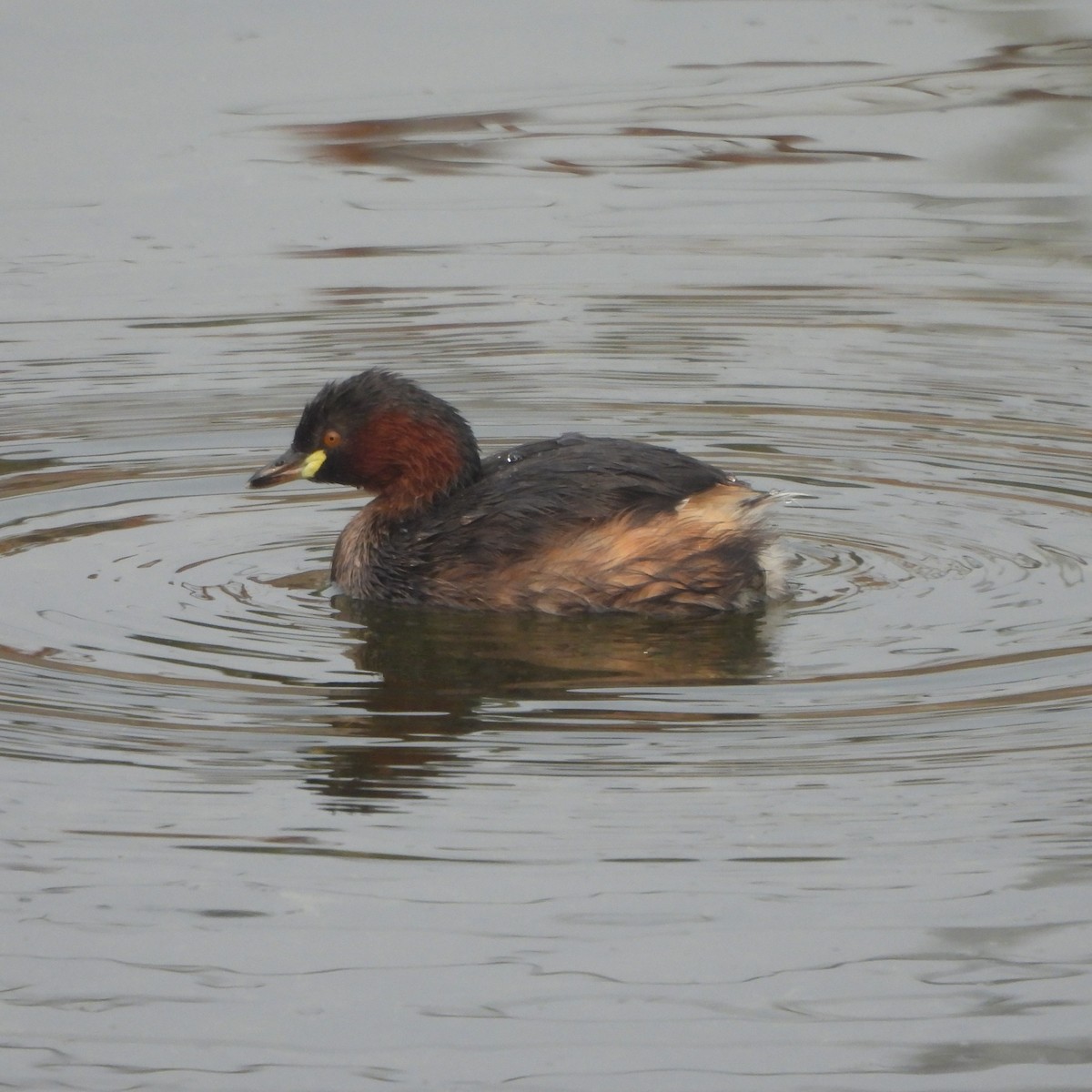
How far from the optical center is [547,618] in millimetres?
6938

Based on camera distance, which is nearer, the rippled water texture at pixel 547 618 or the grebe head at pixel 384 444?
the rippled water texture at pixel 547 618

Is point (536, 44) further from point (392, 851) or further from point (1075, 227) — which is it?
point (392, 851)

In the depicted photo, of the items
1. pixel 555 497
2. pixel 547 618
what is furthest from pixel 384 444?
pixel 547 618

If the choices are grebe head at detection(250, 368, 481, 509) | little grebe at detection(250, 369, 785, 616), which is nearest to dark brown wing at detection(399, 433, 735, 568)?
little grebe at detection(250, 369, 785, 616)

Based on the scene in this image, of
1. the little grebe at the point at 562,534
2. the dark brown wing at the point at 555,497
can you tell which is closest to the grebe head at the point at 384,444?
the little grebe at the point at 562,534

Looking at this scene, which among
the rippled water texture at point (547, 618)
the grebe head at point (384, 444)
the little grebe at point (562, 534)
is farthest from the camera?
the grebe head at point (384, 444)

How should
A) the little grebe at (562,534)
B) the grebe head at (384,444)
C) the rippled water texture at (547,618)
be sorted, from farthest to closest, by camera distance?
1. the grebe head at (384,444)
2. the little grebe at (562,534)
3. the rippled water texture at (547,618)

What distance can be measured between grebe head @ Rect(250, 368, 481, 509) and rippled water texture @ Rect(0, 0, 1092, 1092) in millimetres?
334

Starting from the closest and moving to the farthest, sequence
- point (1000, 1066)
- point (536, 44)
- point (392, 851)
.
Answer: point (1000, 1066) < point (392, 851) < point (536, 44)

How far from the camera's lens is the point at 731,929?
457 cm

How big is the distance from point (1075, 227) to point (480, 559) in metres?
5.30

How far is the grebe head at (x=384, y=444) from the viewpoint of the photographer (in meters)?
7.36

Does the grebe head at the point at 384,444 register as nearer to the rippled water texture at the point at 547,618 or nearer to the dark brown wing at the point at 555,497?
the dark brown wing at the point at 555,497

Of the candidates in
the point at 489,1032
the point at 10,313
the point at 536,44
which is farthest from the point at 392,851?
the point at 536,44
